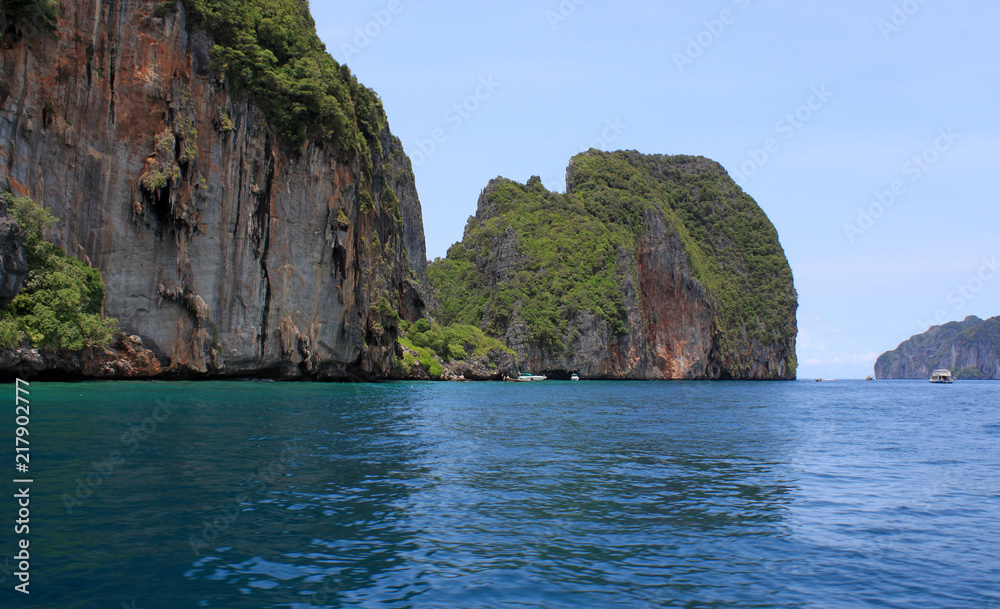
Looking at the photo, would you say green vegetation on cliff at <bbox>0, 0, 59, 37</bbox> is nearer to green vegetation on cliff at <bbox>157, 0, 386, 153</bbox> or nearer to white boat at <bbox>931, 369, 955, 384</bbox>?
green vegetation on cliff at <bbox>157, 0, 386, 153</bbox>

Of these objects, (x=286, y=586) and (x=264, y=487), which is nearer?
(x=286, y=586)

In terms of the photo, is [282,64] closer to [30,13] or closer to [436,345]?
[30,13]

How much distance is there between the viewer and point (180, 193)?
54312 mm

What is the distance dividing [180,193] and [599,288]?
104711 mm

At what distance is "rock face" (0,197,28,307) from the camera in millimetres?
35844

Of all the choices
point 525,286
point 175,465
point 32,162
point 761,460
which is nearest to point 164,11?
point 32,162

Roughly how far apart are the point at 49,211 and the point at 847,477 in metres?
48.1

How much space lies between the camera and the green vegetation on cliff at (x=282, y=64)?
5878 cm

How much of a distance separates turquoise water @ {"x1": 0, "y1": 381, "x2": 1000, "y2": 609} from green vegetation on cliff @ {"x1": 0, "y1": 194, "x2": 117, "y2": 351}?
553 inches

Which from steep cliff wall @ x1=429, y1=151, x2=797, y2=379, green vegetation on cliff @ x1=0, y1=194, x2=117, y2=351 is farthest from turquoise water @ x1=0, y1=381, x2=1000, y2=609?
steep cliff wall @ x1=429, y1=151, x2=797, y2=379

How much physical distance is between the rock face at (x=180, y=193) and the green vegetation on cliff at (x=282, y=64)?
4.75ft

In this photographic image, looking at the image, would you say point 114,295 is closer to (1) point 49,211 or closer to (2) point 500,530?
(1) point 49,211

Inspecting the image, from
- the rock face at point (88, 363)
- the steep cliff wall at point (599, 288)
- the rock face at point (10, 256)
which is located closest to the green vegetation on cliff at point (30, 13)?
the rock face at point (10, 256)

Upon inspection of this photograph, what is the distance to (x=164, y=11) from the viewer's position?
179 feet
